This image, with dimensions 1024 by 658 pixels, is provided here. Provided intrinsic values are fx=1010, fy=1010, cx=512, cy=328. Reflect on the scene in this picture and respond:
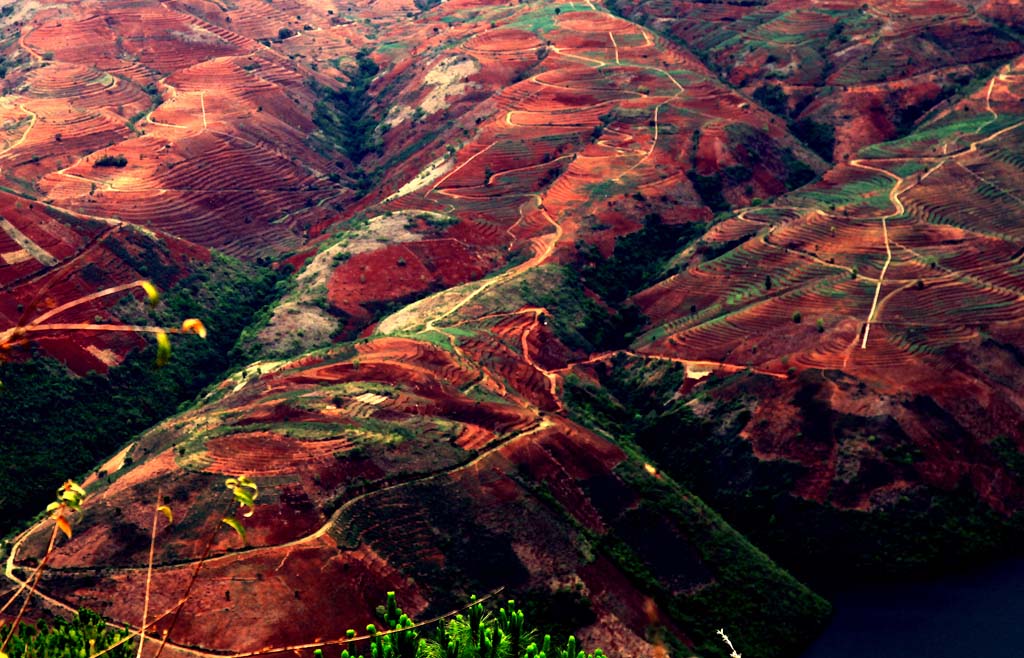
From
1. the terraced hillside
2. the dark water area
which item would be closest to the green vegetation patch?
the terraced hillside

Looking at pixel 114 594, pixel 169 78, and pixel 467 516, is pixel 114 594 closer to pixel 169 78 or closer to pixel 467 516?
pixel 467 516

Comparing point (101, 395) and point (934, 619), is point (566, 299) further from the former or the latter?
point (934, 619)

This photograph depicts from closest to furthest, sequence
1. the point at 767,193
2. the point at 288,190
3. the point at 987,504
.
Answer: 1. the point at 987,504
2. the point at 767,193
3. the point at 288,190

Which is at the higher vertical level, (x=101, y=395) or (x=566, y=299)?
(x=566, y=299)

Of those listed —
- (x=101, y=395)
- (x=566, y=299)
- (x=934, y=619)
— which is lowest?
(x=101, y=395)

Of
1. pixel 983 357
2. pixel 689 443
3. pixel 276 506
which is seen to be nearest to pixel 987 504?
pixel 983 357

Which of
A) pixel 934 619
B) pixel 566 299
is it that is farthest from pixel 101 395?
pixel 934 619

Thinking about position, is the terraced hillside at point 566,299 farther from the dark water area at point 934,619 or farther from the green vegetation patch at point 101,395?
the green vegetation patch at point 101,395
